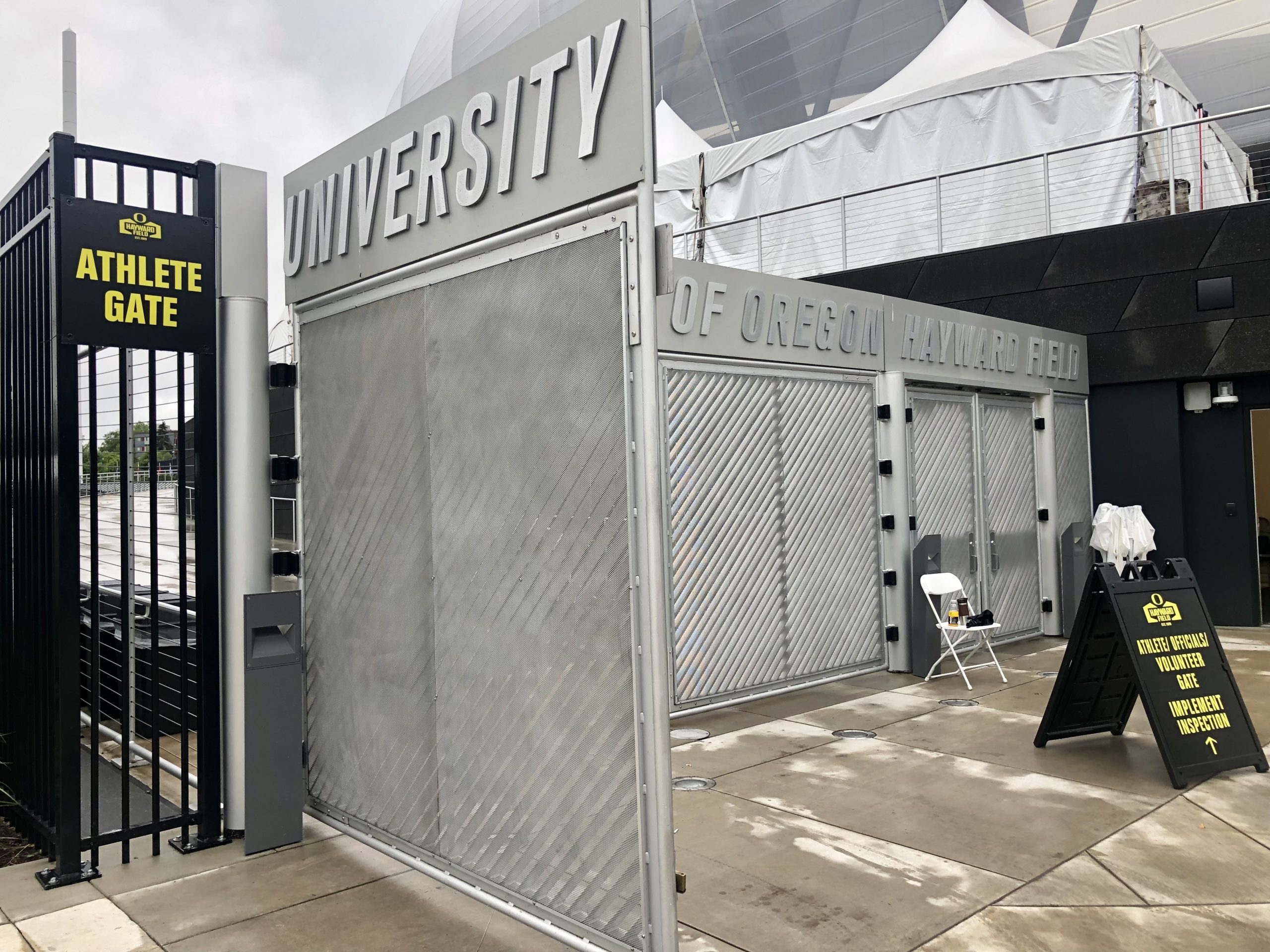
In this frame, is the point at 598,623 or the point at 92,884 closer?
the point at 598,623

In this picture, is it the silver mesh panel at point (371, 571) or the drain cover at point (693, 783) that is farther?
the drain cover at point (693, 783)

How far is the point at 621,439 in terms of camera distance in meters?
A: 2.83

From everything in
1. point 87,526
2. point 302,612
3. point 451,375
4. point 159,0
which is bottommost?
point 302,612

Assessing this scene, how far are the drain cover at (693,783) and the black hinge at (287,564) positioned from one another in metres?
2.11

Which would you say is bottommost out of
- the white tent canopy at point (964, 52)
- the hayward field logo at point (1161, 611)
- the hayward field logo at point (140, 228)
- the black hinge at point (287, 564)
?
the hayward field logo at point (1161, 611)

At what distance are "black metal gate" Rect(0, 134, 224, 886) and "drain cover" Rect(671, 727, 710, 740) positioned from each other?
2.72 metres

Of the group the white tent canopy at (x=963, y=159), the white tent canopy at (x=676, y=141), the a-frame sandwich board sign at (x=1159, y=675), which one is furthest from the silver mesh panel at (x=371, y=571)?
the white tent canopy at (x=676, y=141)

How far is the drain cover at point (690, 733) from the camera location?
599 cm

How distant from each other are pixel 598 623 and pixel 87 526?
444cm

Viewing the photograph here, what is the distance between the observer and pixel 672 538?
6.33 metres

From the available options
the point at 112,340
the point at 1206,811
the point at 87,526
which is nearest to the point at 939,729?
the point at 1206,811

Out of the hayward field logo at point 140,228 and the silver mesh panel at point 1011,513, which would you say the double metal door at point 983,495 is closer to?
the silver mesh panel at point 1011,513

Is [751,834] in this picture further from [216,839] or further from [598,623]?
[216,839]

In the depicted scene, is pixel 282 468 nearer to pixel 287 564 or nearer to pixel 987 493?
pixel 287 564
